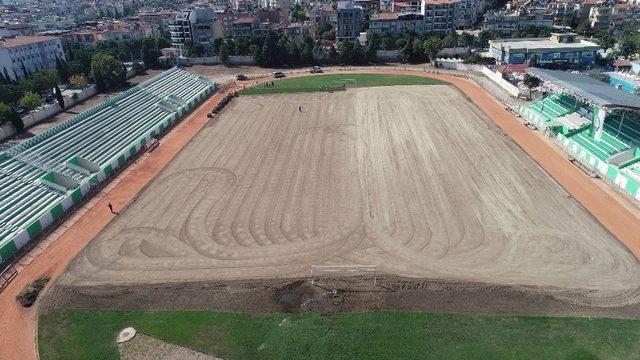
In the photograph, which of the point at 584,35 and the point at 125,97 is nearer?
the point at 125,97

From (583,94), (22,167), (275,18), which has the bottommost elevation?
(22,167)

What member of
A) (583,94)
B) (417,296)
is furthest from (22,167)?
(583,94)

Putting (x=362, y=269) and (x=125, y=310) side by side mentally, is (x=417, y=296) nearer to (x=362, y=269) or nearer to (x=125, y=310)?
(x=362, y=269)

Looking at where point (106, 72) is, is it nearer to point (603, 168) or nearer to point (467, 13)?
point (603, 168)

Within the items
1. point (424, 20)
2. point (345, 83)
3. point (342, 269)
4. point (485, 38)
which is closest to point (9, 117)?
point (345, 83)

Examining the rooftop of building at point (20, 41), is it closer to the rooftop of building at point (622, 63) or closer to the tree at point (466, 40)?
the tree at point (466, 40)

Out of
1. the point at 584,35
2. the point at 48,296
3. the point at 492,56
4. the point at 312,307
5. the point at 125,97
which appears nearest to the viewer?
the point at 312,307
